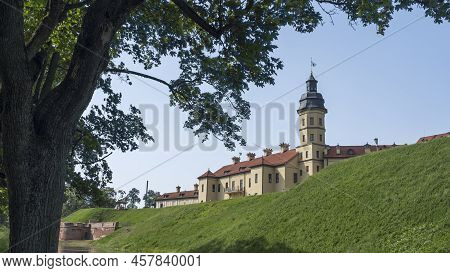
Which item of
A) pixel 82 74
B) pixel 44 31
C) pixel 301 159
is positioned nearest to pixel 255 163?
pixel 301 159

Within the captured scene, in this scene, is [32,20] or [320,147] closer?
[32,20]

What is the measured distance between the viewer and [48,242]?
262 inches

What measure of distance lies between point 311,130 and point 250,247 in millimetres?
63054

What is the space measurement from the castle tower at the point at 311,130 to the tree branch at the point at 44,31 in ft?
270

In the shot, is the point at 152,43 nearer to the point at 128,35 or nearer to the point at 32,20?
the point at 128,35

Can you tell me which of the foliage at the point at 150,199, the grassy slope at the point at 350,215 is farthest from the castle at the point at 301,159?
the foliage at the point at 150,199

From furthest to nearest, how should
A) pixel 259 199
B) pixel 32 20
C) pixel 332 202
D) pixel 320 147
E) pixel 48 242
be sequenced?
pixel 320 147 → pixel 259 199 → pixel 332 202 → pixel 32 20 → pixel 48 242

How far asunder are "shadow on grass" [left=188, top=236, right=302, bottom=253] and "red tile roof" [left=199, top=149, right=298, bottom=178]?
5332cm

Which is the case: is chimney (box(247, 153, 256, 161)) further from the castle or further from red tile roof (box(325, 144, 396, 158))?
red tile roof (box(325, 144, 396, 158))

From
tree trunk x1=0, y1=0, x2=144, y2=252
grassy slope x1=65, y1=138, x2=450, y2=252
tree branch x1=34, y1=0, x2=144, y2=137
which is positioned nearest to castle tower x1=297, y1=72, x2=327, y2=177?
grassy slope x1=65, y1=138, x2=450, y2=252

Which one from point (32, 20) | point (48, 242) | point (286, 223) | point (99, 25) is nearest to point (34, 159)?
point (48, 242)

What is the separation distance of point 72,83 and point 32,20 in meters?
6.00

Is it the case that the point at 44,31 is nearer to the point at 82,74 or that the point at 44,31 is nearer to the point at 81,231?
the point at 82,74

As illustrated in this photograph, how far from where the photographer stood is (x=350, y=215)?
93.2 ft
